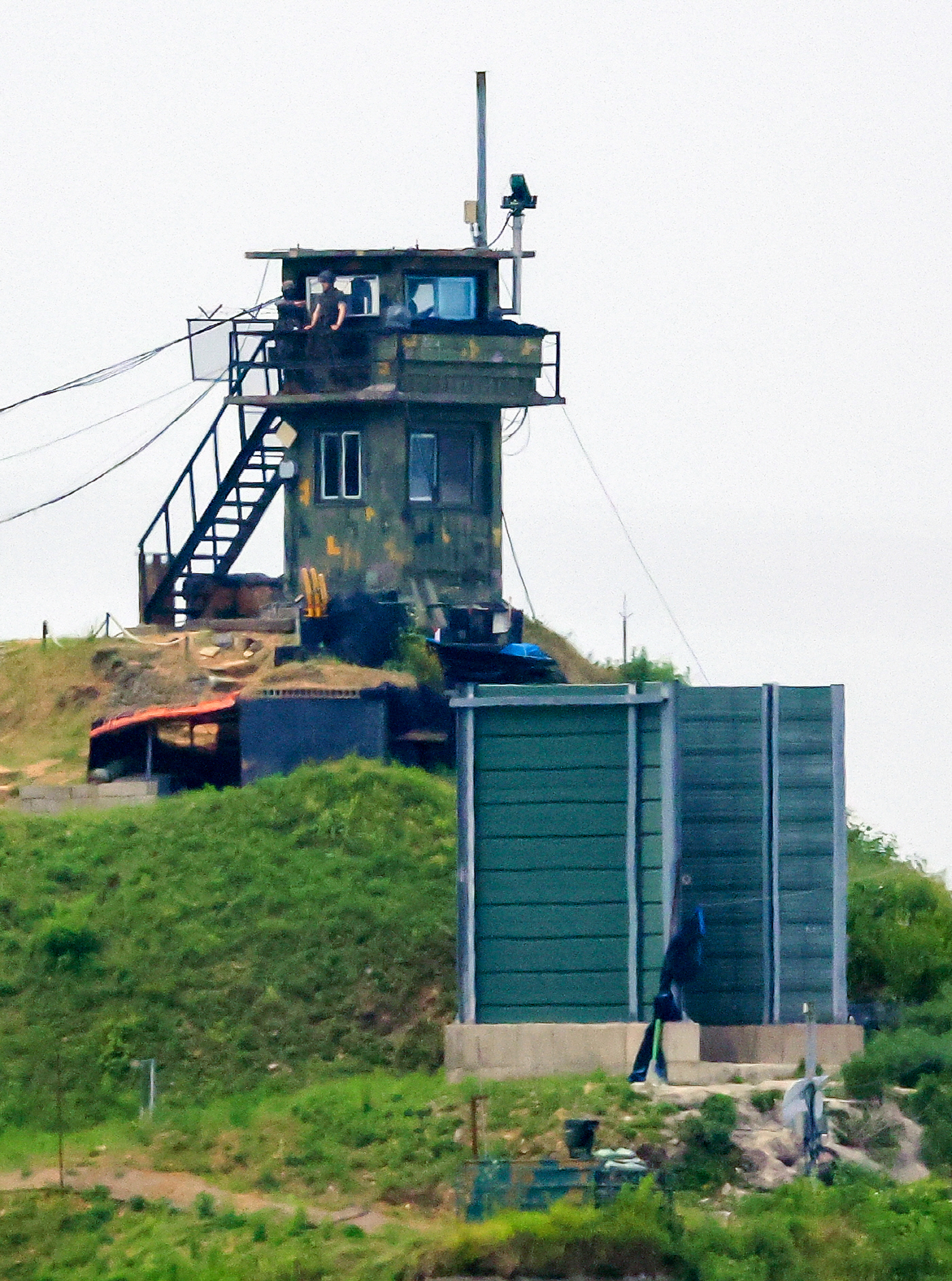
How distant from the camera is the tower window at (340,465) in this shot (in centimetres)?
5316

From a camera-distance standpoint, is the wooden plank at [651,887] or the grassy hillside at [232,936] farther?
the grassy hillside at [232,936]

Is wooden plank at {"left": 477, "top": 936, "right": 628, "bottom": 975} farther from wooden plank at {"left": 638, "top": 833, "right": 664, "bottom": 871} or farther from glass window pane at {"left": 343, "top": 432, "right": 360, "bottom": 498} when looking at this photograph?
glass window pane at {"left": 343, "top": 432, "right": 360, "bottom": 498}

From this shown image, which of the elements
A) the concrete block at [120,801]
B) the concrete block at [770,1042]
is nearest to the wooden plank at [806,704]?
the concrete block at [770,1042]

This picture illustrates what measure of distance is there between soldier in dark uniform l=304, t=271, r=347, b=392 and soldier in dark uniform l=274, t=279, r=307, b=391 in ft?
0.75

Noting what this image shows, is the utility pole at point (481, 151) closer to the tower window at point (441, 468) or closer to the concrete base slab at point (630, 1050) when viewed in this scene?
the tower window at point (441, 468)

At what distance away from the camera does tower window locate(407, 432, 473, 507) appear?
5300 cm

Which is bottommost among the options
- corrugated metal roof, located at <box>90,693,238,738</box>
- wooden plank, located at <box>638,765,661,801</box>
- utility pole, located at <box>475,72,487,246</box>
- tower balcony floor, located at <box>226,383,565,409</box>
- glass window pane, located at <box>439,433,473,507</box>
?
wooden plank, located at <box>638,765,661,801</box>

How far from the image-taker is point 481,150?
53.5 m

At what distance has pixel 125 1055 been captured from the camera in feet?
130

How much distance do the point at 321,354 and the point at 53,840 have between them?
10.8 m

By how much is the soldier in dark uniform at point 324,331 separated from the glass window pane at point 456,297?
1549 mm

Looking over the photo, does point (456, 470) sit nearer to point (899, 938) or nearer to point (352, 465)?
point (352, 465)

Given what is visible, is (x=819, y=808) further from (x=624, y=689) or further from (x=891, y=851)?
(x=891, y=851)

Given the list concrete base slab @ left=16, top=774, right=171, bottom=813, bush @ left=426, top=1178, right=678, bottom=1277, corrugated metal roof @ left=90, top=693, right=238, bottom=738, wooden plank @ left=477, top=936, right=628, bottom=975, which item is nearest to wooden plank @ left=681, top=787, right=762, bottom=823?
wooden plank @ left=477, top=936, right=628, bottom=975
